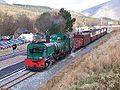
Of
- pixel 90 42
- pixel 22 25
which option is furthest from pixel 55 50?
pixel 22 25

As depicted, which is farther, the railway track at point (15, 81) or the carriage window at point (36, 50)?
the carriage window at point (36, 50)

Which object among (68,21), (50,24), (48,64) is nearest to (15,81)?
(48,64)

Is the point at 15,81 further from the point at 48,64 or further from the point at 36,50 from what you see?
the point at 48,64

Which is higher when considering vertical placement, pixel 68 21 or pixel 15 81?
pixel 68 21

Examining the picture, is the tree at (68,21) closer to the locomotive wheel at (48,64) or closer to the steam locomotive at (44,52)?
the steam locomotive at (44,52)

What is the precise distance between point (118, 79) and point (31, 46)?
66.8 feet

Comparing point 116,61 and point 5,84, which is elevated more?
point 116,61

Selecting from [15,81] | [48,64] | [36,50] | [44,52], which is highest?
[36,50]

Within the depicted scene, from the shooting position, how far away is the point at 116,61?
59.7 feet

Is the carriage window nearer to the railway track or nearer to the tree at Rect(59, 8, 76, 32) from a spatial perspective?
the railway track

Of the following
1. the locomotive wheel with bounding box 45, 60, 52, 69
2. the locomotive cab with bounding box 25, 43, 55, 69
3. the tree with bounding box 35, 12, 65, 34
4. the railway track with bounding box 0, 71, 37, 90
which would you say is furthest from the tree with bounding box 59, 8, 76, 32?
the railway track with bounding box 0, 71, 37, 90

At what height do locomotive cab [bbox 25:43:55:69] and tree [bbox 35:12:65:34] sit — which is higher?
tree [bbox 35:12:65:34]

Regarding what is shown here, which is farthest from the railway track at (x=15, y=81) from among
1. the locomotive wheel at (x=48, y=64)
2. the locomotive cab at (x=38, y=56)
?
the locomotive wheel at (x=48, y=64)

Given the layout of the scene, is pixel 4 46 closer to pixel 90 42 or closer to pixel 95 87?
pixel 90 42
